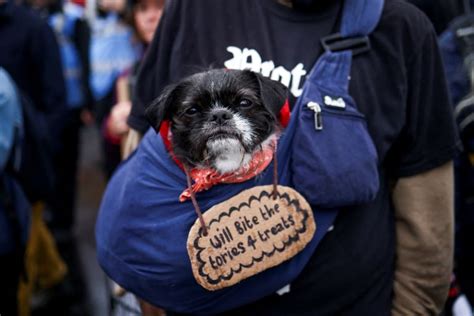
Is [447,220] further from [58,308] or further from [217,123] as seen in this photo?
[58,308]

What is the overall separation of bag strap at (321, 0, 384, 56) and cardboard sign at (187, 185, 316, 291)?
17.9 inches

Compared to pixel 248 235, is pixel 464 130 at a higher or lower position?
lower

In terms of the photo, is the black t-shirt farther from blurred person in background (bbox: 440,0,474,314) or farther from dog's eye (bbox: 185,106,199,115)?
blurred person in background (bbox: 440,0,474,314)

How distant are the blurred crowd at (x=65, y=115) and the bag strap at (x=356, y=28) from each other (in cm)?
86

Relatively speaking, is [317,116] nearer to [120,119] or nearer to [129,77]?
[120,119]

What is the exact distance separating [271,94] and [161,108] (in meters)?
0.30

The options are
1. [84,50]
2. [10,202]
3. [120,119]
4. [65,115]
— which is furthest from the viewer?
[84,50]

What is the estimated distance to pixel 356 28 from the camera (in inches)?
73.9

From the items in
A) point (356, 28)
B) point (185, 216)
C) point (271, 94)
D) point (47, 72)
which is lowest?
point (47, 72)

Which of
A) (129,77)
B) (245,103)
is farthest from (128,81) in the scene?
(245,103)

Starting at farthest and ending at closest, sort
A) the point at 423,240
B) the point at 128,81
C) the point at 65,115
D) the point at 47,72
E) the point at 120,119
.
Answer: the point at 65,115
the point at 47,72
the point at 128,81
the point at 120,119
the point at 423,240

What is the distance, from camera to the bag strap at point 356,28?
6.15 ft

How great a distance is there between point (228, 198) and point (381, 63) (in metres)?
0.61

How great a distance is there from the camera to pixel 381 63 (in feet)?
6.31
